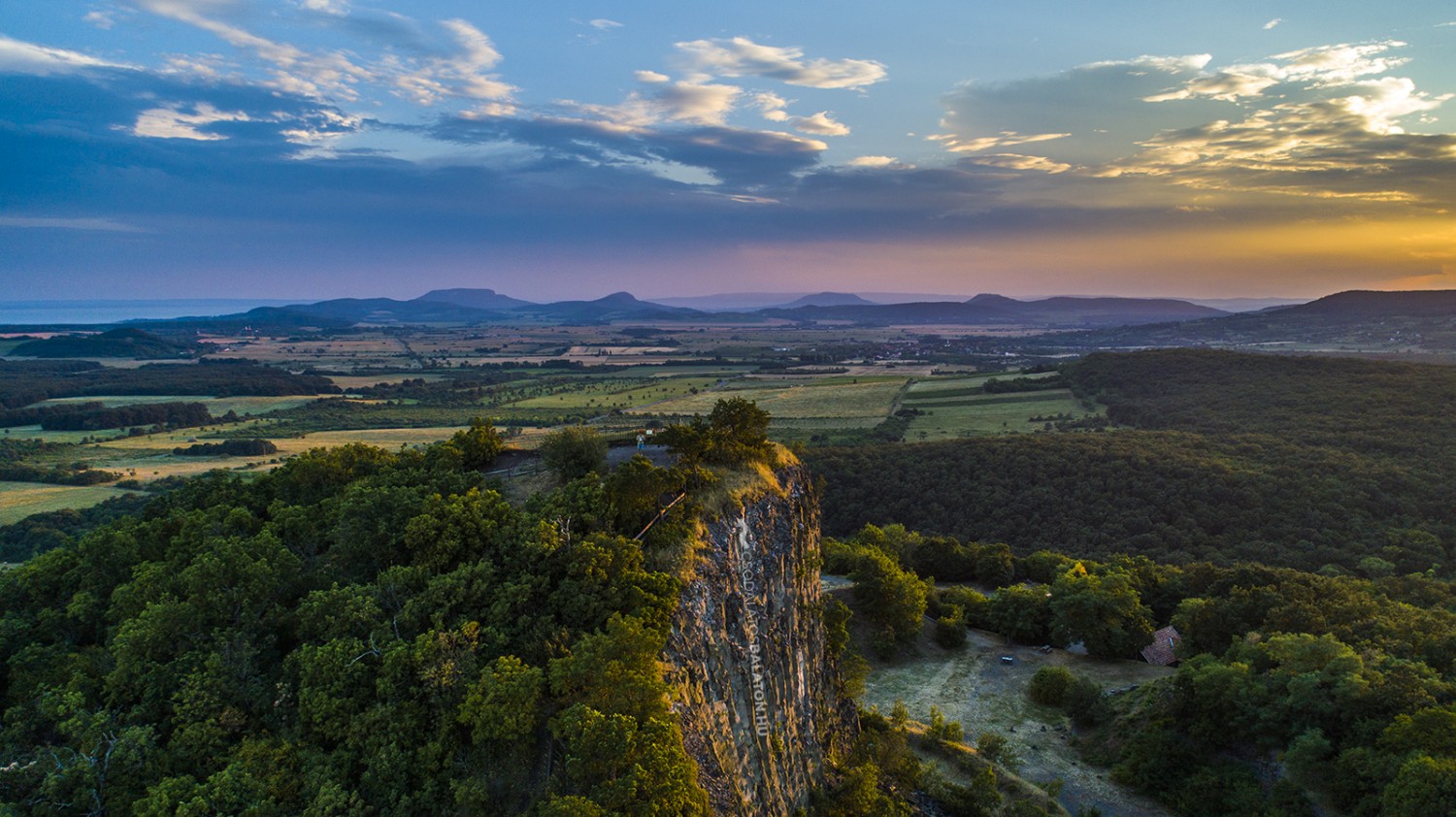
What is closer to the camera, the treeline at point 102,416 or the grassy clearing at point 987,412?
the grassy clearing at point 987,412

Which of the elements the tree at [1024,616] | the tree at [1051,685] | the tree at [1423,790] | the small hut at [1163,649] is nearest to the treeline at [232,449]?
the tree at [1024,616]

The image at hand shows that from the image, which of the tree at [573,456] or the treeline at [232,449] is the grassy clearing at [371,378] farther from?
the tree at [573,456]

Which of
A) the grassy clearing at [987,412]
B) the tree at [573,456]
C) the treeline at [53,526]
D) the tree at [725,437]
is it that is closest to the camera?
the tree at [573,456]

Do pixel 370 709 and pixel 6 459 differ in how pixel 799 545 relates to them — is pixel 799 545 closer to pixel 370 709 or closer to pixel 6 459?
pixel 370 709

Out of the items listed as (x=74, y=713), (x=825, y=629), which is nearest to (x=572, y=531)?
(x=74, y=713)

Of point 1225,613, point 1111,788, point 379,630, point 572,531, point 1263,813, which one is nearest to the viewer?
point 379,630

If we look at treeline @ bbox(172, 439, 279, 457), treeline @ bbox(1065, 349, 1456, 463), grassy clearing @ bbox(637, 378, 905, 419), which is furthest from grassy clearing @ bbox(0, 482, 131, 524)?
treeline @ bbox(1065, 349, 1456, 463)

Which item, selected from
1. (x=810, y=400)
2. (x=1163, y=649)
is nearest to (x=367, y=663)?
(x=1163, y=649)

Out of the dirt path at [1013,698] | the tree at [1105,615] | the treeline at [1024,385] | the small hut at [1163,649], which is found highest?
the treeline at [1024,385]
